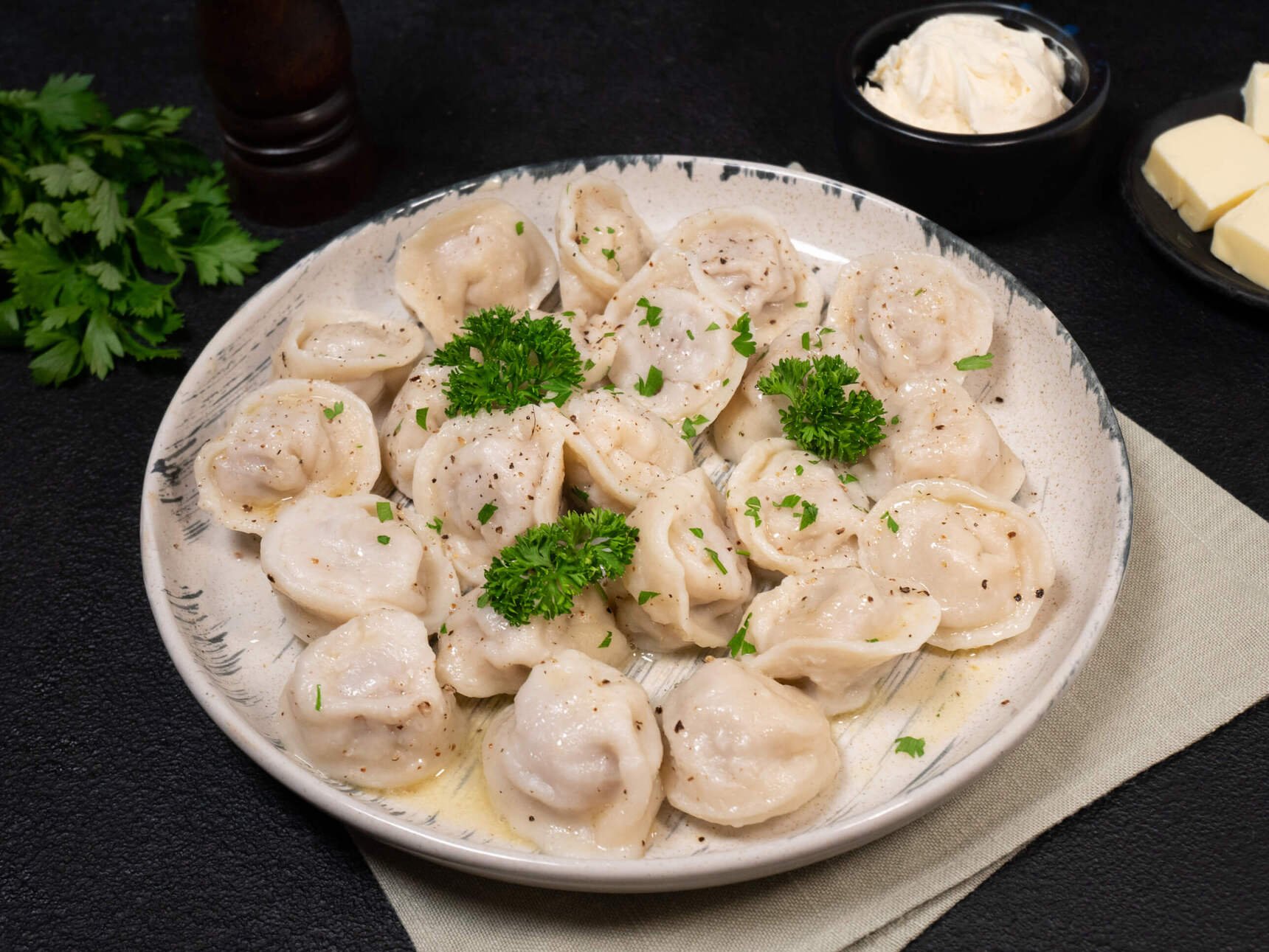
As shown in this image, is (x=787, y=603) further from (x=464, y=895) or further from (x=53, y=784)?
(x=53, y=784)

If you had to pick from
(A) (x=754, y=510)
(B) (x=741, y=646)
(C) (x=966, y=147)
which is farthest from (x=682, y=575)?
(C) (x=966, y=147)

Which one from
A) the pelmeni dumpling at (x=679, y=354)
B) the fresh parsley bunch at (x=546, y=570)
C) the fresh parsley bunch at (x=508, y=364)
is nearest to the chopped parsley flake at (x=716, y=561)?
the fresh parsley bunch at (x=546, y=570)

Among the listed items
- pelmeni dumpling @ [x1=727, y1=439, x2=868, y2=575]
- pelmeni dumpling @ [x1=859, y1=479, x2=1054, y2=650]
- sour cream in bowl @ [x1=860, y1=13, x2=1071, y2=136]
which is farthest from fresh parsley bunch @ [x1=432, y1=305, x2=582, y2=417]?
sour cream in bowl @ [x1=860, y1=13, x2=1071, y2=136]

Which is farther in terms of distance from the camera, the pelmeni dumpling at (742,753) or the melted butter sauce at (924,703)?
the melted butter sauce at (924,703)

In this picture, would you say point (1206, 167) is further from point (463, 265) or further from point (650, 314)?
point (463, 265)

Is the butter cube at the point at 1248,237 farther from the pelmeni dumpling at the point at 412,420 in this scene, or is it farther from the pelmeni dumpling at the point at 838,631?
the pelmeni dumpling at the point at 412,420
